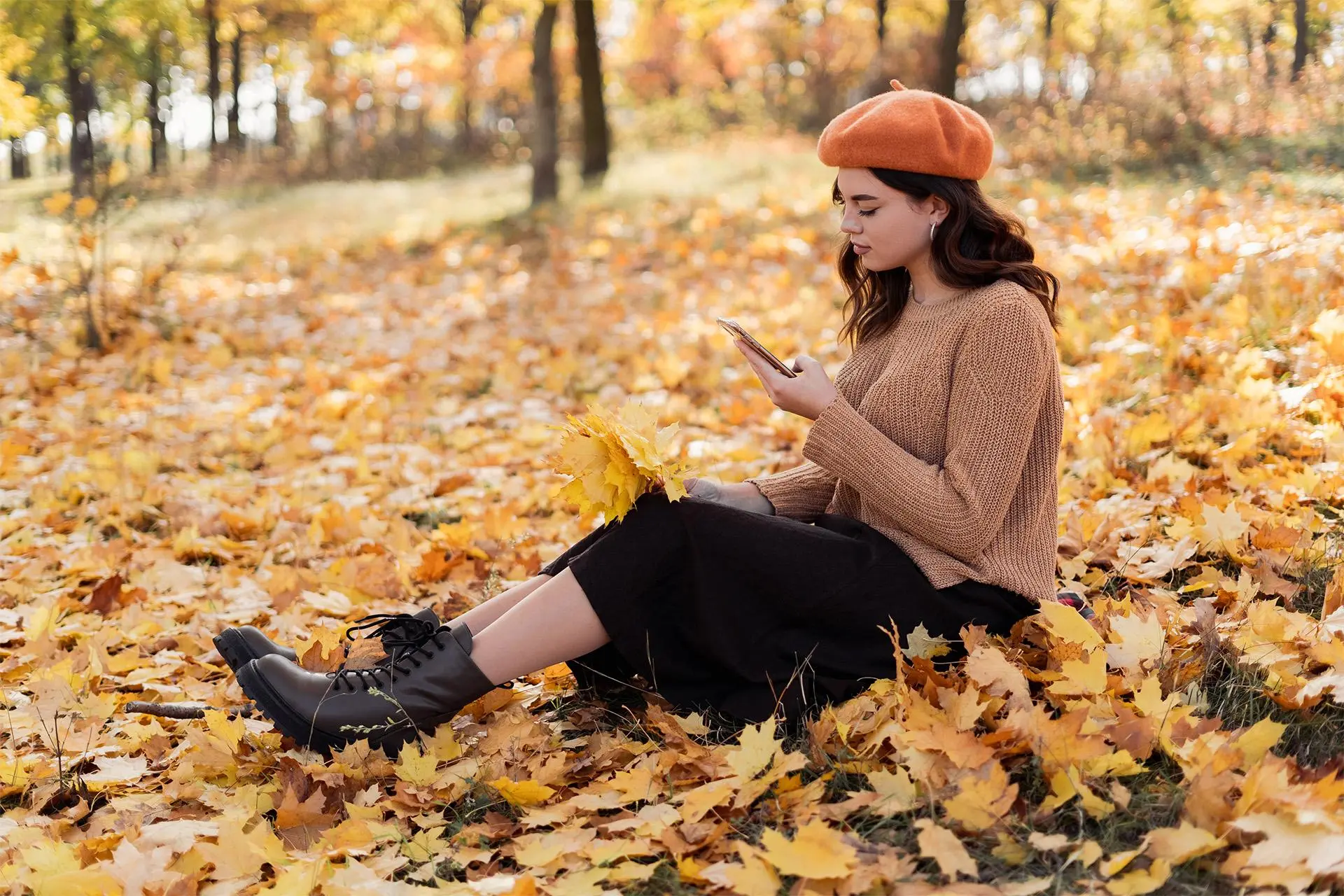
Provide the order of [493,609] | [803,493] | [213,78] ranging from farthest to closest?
[213,78] → [803,493] → [493,609]

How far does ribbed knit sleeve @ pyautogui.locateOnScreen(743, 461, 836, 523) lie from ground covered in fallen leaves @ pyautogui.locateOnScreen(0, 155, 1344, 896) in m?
0.63

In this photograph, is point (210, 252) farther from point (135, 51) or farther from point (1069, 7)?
point (1069, 7)

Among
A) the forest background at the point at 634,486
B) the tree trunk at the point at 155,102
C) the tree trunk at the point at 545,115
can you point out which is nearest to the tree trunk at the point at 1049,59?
the forest background at the point at 634,486

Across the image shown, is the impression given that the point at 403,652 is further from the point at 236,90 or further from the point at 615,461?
the point at 236,90

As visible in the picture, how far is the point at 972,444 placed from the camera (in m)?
2.35

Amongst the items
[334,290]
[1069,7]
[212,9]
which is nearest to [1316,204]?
[334,290]

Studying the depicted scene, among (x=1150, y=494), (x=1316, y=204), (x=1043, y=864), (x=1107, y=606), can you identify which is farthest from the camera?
(x=1316, y=204)

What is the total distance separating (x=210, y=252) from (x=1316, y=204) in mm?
10134

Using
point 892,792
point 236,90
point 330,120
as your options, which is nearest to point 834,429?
point 892,792

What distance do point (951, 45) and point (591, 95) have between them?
388 centimetres

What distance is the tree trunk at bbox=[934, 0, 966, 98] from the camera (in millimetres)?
11472

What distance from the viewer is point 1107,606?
2.67 metres

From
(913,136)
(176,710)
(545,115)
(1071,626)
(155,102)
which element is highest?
(155,102)

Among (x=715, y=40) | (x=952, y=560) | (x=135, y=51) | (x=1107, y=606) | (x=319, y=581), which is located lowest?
(x=319, y=581)
